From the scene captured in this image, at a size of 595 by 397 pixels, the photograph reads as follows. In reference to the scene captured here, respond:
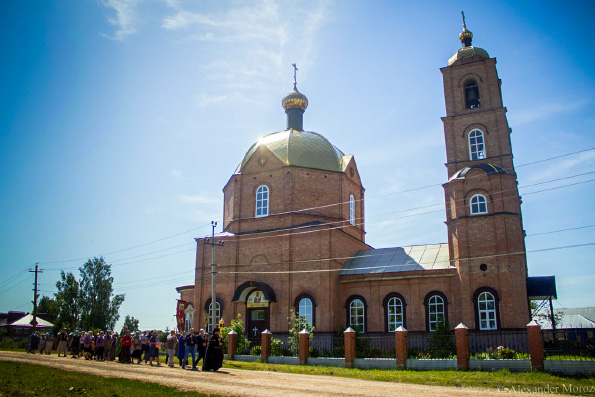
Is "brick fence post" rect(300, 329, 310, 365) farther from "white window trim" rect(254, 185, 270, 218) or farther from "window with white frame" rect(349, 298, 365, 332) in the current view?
"white window trim" rect(254, 185, 270, 218)

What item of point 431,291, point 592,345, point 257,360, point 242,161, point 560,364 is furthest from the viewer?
point 242,161

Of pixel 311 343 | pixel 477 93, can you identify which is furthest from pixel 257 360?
pixel 477 93

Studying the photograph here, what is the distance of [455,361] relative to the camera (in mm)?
14797

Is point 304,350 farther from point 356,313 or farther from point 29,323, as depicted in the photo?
point 29,323

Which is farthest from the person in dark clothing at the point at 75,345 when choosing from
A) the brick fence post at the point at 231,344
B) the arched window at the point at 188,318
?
the brick fence post at the point at 231,344

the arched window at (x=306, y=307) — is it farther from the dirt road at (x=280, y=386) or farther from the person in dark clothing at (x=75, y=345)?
the person in dark clothing at (x=75, y=345)

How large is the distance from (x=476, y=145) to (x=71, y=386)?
1938cm

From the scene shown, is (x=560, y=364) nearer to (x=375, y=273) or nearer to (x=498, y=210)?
(x=498, y=210)

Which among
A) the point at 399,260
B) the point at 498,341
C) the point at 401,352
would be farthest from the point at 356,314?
the point at 401,352

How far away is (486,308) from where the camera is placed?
63.0ft

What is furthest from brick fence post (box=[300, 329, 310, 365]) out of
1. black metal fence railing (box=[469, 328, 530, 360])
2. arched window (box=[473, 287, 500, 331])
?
arched window (box=[473, 287, 500, 331])

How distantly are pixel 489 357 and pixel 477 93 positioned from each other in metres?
13.3

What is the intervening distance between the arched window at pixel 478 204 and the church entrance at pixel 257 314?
33.9ft

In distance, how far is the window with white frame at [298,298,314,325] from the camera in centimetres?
2195
